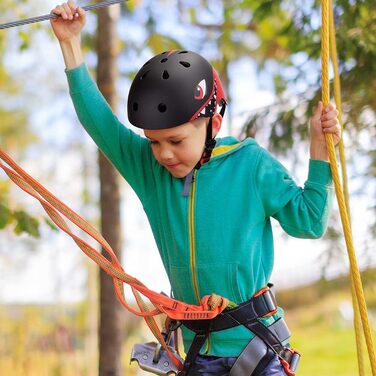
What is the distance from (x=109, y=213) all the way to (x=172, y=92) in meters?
3.41

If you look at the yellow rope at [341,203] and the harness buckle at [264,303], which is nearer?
the yellow rope at [341,203]

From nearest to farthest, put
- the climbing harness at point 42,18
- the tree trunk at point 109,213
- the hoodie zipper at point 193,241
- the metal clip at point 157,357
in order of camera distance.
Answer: the climbing harness at point 42,18 < the hoodie zipper at point 193,241 < the metal clip at point 157,357 < the tree trunk at point 109,213

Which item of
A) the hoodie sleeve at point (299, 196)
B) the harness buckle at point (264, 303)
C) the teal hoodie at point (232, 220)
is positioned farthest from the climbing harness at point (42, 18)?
the harness buckle at point (264, 303)

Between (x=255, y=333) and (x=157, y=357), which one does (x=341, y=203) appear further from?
(x=157, y=357)

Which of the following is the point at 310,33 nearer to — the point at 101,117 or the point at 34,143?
the point at 101,117

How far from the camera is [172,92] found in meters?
2.68

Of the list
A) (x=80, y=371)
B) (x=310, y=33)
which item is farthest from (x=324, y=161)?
(x=80, y=371)

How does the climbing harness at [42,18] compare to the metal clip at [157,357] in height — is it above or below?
above

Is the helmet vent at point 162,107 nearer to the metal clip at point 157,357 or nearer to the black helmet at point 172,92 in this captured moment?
the black helmet at point 172,92

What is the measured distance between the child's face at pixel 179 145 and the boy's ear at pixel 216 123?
2.7 inches

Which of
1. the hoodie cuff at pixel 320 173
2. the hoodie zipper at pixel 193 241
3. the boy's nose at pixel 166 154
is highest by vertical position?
the boy's nose at pixel 166 154

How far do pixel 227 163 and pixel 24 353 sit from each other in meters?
7.09

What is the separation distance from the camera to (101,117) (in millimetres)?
2934

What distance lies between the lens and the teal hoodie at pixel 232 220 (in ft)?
8.87
